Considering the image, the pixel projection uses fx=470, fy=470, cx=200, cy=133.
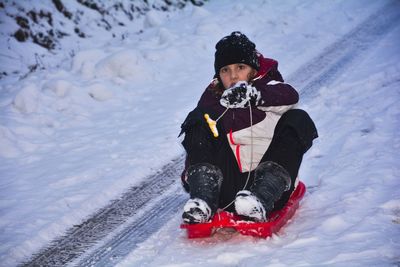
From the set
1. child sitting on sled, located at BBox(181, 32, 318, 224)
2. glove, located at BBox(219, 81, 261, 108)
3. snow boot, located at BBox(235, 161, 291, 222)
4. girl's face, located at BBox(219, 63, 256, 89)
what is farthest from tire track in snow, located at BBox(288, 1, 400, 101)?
snow boot, located at BBox(235, 161, 291, 222)

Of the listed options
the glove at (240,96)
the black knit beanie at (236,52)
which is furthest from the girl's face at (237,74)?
the glove at (240,96)

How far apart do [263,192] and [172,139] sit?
2.22 meters

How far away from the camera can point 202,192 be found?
8.75 feet

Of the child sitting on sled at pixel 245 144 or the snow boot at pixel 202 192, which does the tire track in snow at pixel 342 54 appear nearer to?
the child sitting on sled at pixel 245 144

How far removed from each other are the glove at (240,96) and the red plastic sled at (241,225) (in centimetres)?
64

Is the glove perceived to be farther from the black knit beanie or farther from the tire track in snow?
the tire track in snow

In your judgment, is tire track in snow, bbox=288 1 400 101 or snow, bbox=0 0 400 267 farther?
tire track in snow, bbox=288 1 400 101

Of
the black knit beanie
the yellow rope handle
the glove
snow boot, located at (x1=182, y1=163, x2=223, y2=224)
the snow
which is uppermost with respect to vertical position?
the black knit beanie

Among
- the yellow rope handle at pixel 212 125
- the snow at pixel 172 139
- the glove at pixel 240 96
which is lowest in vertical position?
the snow at pixel 172 139

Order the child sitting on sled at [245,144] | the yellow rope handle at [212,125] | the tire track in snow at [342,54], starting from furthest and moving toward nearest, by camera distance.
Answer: the tire track in snow at [342,54] → the yellow rope handle at [212,125] → the child sitting on sled at [245,144]

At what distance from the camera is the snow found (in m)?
2.54

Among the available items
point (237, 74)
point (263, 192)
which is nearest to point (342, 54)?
point (237, 74)

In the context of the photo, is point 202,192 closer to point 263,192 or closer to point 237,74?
point 263,192

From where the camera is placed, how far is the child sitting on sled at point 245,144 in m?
2.67
